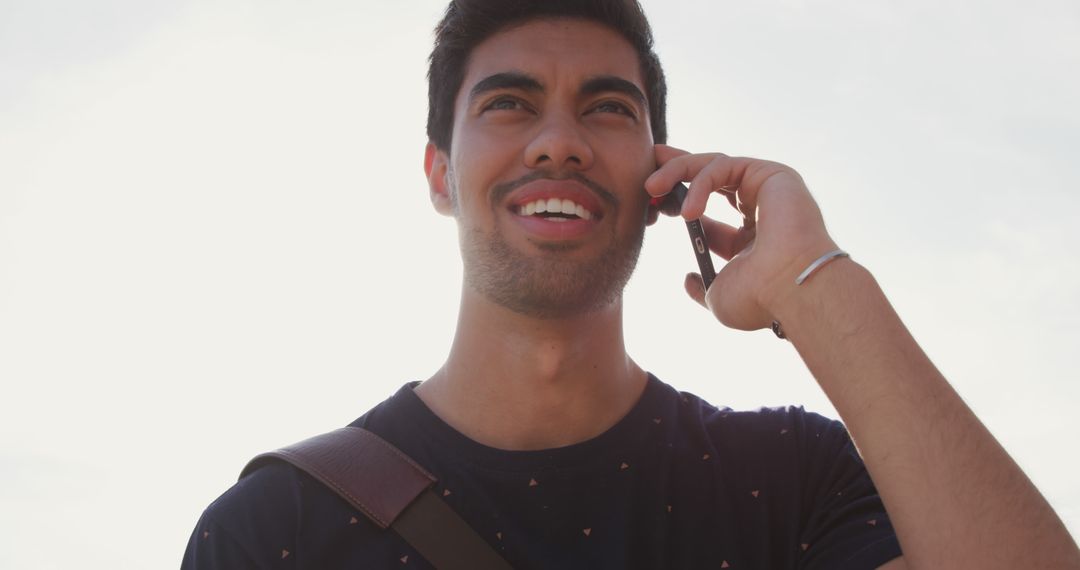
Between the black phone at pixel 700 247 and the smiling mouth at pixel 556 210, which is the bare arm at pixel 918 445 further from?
the smiling mouth at pixel 556 210

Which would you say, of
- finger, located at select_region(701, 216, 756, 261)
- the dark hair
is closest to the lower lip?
finger, located at select_region(701, 216, 756, 261)

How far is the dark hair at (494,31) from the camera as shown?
421 cm

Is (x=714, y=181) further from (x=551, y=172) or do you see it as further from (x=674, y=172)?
(x=551, y=172)

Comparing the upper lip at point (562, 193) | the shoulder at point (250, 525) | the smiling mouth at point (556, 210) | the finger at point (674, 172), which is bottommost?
the shoulder at point (250, 525)

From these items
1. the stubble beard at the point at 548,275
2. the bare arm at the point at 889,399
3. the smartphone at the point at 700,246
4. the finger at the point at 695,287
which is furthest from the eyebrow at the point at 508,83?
the finger at the point at 695,287

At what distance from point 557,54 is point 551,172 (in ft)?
2.19

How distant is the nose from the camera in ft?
11.7

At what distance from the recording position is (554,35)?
13.4 feet

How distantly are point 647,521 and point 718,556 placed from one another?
261 mm

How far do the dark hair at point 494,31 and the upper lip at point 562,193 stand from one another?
0.80 metres

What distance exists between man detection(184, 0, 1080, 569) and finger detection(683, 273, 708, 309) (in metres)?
0.01

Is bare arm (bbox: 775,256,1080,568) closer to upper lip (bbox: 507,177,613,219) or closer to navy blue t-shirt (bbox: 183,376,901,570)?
navy blue t-shirt (bbox: 183,376,901,570)

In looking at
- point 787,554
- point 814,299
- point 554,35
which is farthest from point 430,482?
point 554,35

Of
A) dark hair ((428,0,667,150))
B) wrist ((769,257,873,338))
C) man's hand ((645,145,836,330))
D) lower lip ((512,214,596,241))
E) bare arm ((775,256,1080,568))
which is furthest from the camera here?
dark hair ((428,0,667,150))
